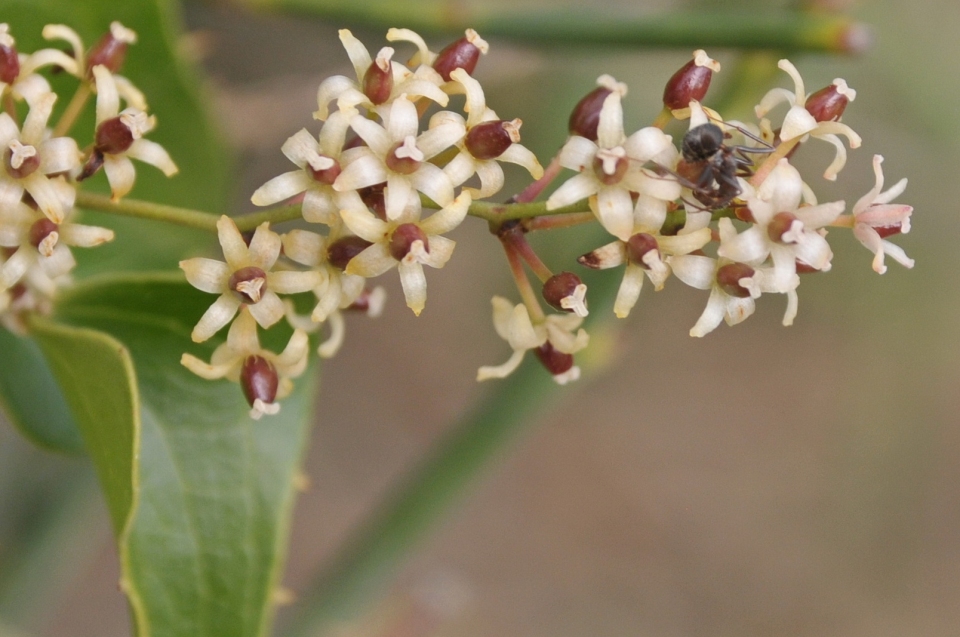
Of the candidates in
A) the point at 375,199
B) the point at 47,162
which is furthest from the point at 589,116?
the point at 47,162

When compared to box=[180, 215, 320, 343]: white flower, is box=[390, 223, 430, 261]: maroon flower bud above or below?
above

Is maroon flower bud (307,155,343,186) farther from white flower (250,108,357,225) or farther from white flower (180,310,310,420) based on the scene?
white flower (180,310,310,420)

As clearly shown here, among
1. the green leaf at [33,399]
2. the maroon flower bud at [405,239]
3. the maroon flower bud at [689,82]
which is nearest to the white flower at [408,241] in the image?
the maroon flower bud at [405,239]

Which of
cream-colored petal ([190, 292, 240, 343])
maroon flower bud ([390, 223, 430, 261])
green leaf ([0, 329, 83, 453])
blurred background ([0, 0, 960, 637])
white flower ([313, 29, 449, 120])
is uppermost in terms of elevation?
white flower ([313, 29, 449, 120])

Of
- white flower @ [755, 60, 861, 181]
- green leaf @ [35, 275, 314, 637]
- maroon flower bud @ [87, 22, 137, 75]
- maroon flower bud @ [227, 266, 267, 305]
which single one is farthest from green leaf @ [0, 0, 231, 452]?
white flower @ [755, 60, 861, 181]

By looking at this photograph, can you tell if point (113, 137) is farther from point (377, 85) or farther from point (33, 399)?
point (33, 399)
